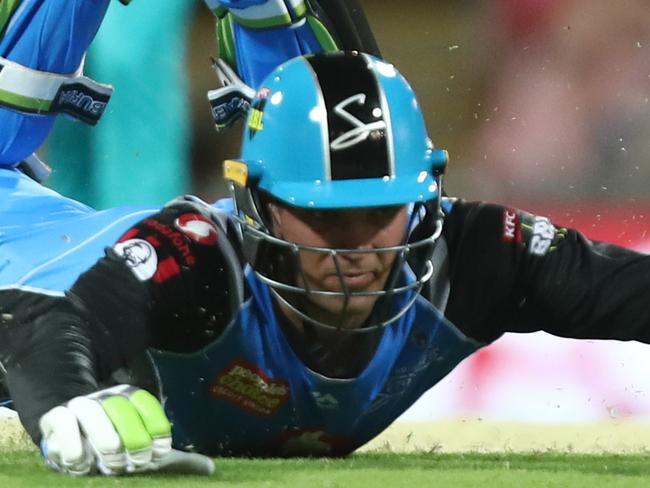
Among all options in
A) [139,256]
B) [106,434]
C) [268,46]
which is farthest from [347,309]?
[268,46]

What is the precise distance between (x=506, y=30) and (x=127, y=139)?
927 mm

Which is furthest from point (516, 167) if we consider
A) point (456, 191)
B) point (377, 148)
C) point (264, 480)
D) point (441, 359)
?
point (264, 480)

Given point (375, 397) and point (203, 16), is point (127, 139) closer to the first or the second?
point (203, 16)

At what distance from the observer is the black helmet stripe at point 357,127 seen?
7.29 ft

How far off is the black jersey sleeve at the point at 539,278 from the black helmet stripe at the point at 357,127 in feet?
0.98

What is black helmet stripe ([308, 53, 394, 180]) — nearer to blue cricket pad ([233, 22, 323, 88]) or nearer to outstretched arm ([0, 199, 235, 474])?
outstretched arm ([0, 199, 235, 474])

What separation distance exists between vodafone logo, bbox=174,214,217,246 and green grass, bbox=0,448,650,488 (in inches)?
12.7

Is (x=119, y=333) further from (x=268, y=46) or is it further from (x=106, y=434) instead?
(x=268, y=46)

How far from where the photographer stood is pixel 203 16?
152 inches

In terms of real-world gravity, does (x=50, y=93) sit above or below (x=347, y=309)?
above

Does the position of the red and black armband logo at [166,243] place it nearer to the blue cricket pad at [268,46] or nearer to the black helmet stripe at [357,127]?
the black helmet stripe at [357,127]

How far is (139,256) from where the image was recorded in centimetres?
226

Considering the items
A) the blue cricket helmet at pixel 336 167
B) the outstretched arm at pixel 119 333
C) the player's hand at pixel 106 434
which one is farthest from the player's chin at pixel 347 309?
the player's hand at pixel 106 434

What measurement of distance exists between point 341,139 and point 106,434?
59 centimetres
